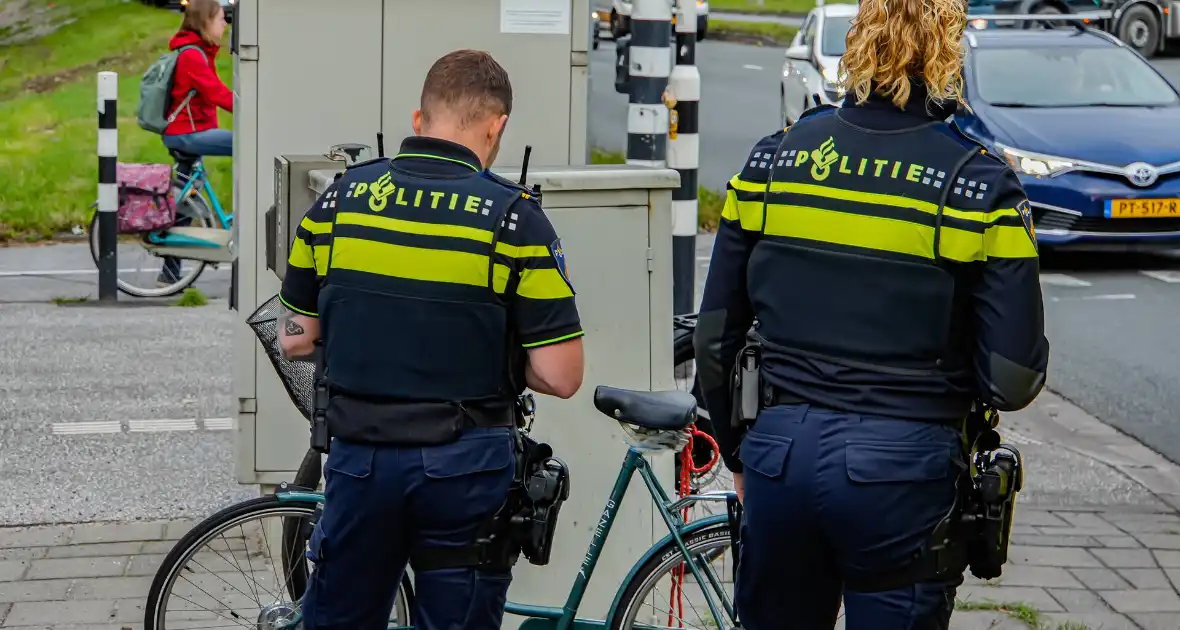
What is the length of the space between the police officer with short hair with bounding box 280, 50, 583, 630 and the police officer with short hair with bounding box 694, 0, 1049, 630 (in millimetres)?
511

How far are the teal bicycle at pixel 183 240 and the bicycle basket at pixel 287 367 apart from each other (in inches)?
229

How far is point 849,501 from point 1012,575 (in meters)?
2.77

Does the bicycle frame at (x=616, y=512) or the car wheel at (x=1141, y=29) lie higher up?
the car wheel at (x=1141, y=29)

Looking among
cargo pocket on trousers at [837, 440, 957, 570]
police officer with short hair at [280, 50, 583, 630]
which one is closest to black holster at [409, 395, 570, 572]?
police officer with short hair at [280, 50, 583, 630]

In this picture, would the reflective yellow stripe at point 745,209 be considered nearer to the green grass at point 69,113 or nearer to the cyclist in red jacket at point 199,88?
the cyclist in red jacket at point 199,88

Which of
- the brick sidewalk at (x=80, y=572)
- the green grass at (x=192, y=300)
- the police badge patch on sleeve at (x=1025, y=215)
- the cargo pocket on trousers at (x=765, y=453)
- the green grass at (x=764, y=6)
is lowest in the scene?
the brick sidewalk at (x=80, y=572)

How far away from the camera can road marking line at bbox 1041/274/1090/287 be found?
11.3m

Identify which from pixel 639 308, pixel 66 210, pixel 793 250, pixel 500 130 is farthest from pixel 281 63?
pixel 66 210

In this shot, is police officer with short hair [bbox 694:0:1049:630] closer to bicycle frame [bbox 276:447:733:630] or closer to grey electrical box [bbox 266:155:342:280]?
bicycle frame [bbox 276:447:733:630]

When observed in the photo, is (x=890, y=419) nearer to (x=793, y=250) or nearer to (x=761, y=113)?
(x=793, y=250)

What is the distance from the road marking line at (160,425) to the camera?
7.44m

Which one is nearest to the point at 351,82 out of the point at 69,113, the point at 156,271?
the point at 156,271

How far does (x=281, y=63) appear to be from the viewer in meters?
5.48

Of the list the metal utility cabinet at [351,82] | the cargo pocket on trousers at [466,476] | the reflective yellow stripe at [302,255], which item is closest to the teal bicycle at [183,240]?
the metal utility cabinet at [351,82]
